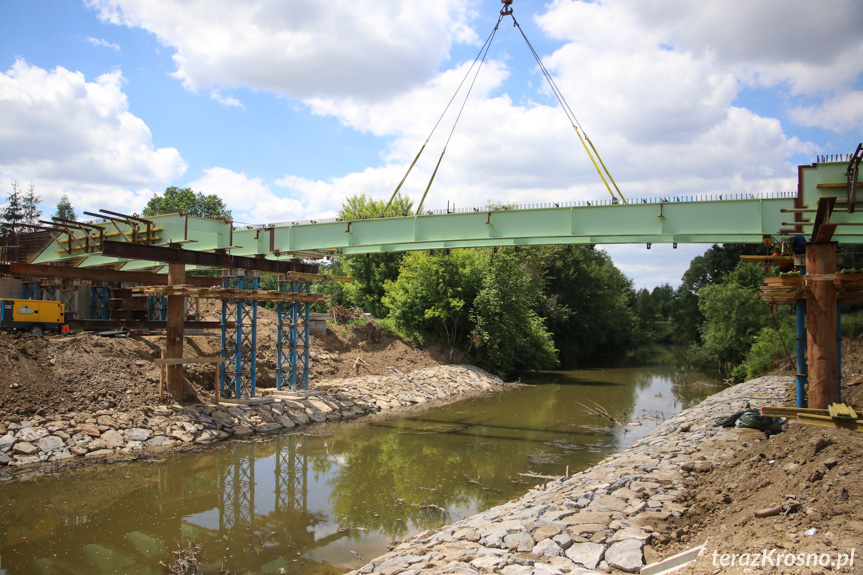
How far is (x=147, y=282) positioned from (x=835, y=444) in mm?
24901

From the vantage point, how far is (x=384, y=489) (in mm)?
12414

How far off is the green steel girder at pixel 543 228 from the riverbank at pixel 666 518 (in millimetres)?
5383

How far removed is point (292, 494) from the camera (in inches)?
481

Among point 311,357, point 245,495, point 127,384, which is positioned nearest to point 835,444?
point 245,495

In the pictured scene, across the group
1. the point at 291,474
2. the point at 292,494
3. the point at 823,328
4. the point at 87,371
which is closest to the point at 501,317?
the point at 291,474

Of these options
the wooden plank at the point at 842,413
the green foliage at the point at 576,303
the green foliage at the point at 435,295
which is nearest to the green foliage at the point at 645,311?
the green foliage at the point at 576,303

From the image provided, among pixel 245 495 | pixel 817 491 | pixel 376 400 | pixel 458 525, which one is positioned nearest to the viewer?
pixel 817 491

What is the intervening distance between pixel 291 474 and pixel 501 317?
21853 mm

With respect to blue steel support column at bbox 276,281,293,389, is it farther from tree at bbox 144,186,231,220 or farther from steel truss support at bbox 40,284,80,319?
tree at bbox 144,186,231,220

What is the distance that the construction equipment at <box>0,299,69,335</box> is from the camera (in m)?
18.5

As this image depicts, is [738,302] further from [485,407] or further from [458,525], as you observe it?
[458,525]

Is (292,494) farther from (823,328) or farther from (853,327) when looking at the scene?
(853,327)

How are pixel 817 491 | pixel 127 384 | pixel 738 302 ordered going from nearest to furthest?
pixel 817 491 → pixel 127 384 → pixel 738 302

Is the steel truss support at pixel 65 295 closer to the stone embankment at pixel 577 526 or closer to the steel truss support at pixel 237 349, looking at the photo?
the steel truss support at pixel 237 349
